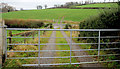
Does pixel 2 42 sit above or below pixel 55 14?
below

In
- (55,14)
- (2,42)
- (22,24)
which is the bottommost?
(2,42)

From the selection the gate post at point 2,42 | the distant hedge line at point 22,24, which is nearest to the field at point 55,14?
the distant hedge line at point 22,24

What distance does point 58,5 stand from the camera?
378cm

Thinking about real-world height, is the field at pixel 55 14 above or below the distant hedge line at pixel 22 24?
above

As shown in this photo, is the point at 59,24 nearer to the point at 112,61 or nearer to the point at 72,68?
the point at 72,68

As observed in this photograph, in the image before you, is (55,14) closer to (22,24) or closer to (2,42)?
(22,24)

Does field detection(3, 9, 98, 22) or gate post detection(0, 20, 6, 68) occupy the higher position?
field detection(3, 9, 98, 22)

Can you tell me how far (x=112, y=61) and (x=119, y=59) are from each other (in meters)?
0.31

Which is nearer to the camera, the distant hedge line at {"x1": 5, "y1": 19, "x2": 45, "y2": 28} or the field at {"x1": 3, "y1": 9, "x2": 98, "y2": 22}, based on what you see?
the distant hedge line at {"x1": 5, "y1": 19, "x2": 45, "y2": 28}

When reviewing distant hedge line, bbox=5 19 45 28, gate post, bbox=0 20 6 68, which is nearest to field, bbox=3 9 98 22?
distant hedge line, bbox=5 19 45 28

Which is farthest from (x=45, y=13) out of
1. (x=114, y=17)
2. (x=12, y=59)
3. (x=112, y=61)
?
(x=112, y=61)

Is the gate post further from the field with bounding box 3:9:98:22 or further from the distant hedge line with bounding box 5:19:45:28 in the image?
the field with bounding box 3:9:98:22

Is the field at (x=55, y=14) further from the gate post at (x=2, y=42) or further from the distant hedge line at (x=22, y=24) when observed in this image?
the gate post at (x=2, y=42)

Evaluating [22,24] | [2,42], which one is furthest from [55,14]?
[2,42]
